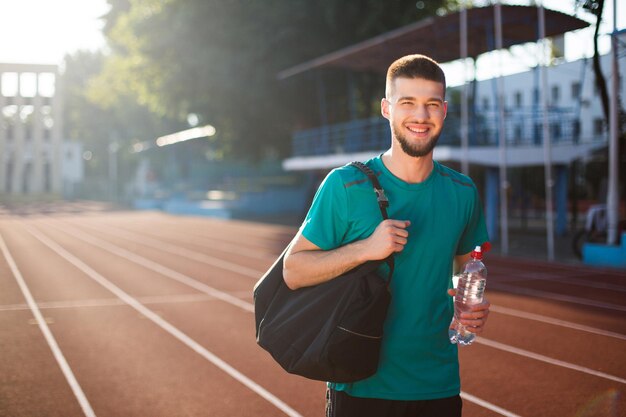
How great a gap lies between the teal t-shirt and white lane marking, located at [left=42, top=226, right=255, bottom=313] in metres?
7.25

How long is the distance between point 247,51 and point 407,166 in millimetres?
27002

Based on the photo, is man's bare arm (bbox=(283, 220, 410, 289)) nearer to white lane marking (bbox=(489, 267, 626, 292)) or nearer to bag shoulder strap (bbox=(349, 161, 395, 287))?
bag shoulder strap (bbox=(349, 161, 395, 287))

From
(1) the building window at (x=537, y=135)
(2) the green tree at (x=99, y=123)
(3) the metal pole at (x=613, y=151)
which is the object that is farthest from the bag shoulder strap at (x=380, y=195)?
(2) the green tree at (x=99, y=123)

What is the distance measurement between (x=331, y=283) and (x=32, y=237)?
74.4 feet

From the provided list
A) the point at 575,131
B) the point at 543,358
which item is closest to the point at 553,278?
the point at 543,358

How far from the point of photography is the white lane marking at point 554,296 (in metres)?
9.67

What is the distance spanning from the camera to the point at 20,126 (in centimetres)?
7062

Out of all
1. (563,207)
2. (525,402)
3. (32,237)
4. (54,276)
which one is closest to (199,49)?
(32,237)

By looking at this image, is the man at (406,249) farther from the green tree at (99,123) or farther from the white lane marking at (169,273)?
the green tree at (99,123)

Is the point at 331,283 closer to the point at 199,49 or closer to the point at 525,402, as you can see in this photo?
the point at 525,402

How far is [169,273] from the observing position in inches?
537

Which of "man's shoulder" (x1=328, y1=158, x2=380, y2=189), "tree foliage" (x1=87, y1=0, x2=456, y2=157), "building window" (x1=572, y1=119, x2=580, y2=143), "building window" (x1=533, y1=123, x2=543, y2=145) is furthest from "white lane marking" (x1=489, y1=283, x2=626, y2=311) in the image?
"tree foliage" (x1=87, y1=0, x2=456, y2=157)

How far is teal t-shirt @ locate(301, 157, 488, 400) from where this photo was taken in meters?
2.41

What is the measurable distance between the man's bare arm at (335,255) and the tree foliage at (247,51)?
26.0m
